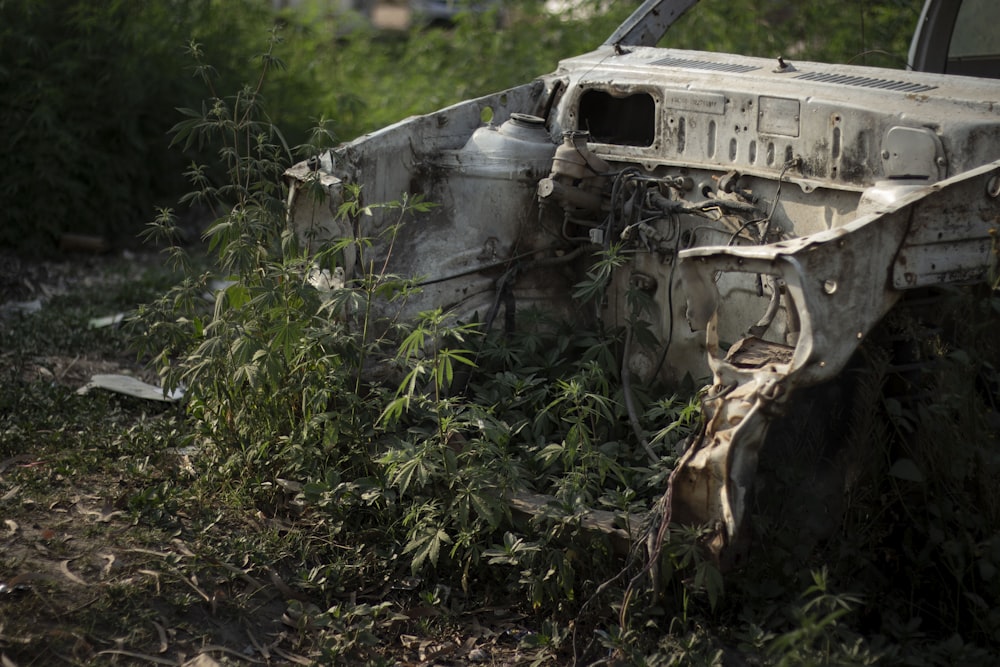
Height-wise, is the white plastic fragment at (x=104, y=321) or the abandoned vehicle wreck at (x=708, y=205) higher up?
the abandoned vehicle wreck at (x=708, y=205)

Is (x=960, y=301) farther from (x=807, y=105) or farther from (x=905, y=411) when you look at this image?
(x=807, y=105)

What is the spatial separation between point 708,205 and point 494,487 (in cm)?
130

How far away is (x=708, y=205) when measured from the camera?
3955 millimetres

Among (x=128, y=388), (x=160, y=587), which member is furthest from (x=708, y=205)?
(x=128, y=388)

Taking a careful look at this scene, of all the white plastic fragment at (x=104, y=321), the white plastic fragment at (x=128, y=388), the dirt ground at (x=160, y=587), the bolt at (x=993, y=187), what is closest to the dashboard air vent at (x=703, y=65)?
the bolt at (x=993, y=187)

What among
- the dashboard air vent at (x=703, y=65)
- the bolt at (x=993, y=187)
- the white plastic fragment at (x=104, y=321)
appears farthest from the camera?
the white plastic fragment at (x=104, y=321)

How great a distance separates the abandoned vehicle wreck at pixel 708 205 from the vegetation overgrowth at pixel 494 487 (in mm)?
150

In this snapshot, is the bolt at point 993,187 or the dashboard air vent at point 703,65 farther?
the dashboard air vent at point 703,65

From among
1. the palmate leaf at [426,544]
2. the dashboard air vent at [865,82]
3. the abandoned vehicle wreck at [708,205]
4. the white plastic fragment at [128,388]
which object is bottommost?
the white plastic fragment at [128,388]

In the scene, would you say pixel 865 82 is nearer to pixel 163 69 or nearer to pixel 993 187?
pixel 993 187

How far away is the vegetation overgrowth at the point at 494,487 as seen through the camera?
10.4ft

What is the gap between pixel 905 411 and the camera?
3.24 meters

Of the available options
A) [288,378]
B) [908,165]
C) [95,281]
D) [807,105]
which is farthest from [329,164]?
[95,281]

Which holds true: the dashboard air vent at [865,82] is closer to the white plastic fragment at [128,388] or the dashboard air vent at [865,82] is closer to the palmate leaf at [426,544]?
the palmate leaf at [426,544]
